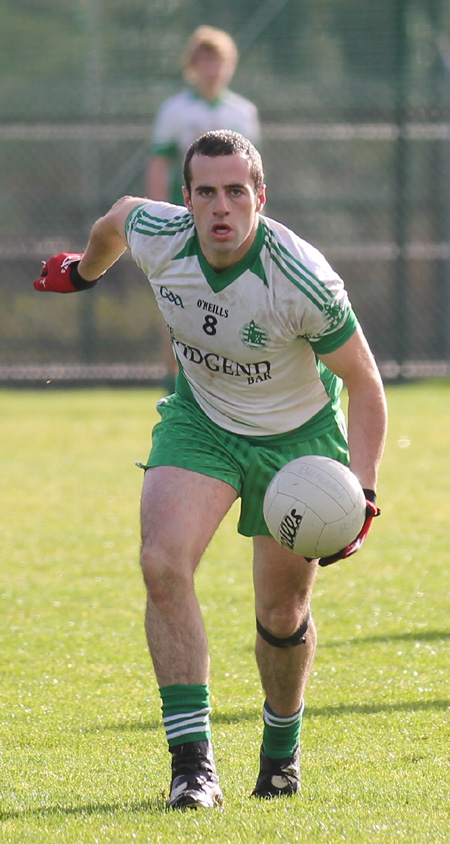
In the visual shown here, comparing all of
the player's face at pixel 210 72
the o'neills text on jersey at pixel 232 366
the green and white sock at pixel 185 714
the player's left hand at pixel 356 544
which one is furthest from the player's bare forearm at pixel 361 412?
the player's face at pixel 210 72

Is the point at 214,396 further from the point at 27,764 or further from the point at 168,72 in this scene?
the point at 168,72

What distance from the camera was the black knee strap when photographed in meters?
3.85

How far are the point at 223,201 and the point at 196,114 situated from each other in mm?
6673

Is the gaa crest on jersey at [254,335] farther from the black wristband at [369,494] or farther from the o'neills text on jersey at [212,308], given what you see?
the black wristband at [369,494]

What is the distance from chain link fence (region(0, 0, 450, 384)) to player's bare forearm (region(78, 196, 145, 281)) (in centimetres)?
1020

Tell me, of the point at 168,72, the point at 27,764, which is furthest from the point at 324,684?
the point at 168,72

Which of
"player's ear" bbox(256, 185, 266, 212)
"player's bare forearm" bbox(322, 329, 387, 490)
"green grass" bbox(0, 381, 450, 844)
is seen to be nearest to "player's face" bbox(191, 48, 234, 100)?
"green grass" bbox(0, 381, 450, 844)

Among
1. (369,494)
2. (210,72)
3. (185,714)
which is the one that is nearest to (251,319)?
(369,494)

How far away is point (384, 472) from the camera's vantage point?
30.7 feet

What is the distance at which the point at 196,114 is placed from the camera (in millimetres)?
10039

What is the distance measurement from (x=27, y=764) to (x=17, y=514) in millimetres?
4323

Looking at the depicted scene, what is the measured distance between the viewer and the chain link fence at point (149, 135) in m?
14.6

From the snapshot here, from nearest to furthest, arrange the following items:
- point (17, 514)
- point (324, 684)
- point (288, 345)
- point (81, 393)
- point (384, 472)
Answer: point (288, 345), point (324, 684), point (17, 514), point (384, 472), point (81, 393)

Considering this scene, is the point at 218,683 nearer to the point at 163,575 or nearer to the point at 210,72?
the point at 163,575
